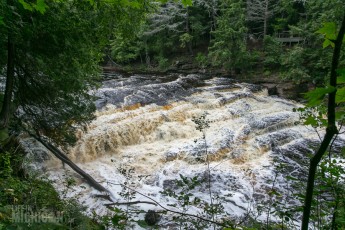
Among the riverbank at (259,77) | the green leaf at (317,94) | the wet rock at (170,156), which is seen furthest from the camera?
the riverbank at (259,77)

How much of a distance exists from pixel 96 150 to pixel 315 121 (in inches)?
310

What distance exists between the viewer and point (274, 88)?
1544 centimetres

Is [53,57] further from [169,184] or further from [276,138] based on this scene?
[276,138]

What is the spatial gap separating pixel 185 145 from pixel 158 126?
4.85 ft

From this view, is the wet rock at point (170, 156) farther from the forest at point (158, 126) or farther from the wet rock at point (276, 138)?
the wet rock at point (276, 138)

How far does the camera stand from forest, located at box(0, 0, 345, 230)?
7.41ft

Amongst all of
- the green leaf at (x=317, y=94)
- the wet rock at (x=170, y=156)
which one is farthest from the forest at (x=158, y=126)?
the wet rock at (x=170, y=156)

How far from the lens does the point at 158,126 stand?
977 centimetres

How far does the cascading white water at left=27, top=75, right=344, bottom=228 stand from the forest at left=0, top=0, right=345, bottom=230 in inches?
1.8

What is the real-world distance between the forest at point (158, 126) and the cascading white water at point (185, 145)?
0.15 ft

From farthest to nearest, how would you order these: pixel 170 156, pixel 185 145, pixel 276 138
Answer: pixel 276 138
pixel 185 145
pixel 170 156

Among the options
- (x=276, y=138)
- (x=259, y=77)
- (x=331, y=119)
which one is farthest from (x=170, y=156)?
(x=259, y=77)

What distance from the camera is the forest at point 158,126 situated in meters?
2.26

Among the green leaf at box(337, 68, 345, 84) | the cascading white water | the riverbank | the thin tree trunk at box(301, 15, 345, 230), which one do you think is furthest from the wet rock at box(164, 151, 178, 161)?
the green leaf at box(337, 68, 345, 84)
